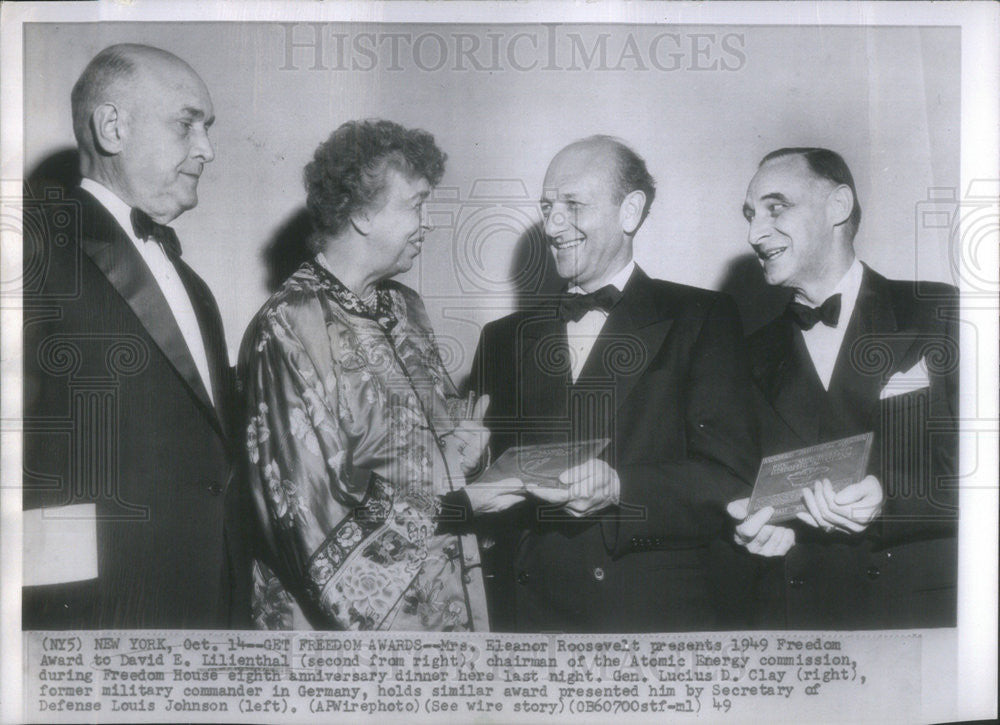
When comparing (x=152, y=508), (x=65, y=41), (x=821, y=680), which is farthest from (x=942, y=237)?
(x=65, y=41)

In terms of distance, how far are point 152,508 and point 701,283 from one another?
5.80 feet

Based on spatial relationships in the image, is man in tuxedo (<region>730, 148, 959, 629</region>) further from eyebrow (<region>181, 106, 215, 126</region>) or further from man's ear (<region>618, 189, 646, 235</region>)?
eyebrow (<region>181, 106, 215, 126</region>)

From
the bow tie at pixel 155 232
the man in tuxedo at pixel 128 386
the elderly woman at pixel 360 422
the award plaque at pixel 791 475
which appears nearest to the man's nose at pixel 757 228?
the award plaque at pixel 791 475

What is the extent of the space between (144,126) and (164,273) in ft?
1.44

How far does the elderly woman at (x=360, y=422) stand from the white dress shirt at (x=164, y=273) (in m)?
0.15

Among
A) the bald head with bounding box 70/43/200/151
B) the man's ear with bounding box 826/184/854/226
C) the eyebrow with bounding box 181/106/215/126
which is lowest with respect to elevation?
the man's ear with bounding box 826/184/854/226

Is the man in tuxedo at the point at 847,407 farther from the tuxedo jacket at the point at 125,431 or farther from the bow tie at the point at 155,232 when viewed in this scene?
the bow tie at the point at 155,232

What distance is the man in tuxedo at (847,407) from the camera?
104 inches

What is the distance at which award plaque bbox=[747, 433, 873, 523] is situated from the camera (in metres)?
2.64

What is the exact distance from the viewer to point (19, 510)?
2.68 meters

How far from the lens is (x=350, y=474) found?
2594mm

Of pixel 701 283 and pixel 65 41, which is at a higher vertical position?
pixel 65 41

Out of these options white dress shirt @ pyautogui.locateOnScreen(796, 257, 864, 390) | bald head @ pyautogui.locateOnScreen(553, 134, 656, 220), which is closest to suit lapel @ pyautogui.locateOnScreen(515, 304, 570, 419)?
bald head @ pyautogui.locateOnScreen(553, 134, 656, 220)

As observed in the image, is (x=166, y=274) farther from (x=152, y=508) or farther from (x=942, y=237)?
(x=942, y=237)
